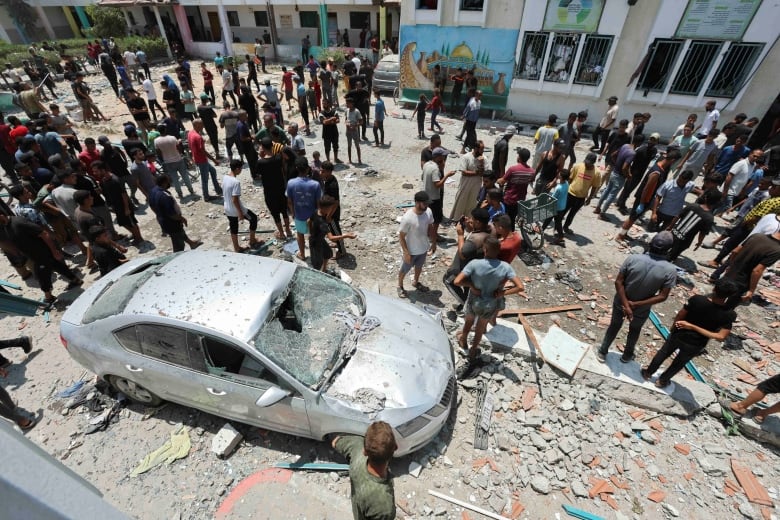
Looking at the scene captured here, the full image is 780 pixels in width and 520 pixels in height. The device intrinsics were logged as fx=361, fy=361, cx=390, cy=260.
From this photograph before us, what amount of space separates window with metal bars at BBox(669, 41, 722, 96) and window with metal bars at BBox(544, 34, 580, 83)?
11.0 feet

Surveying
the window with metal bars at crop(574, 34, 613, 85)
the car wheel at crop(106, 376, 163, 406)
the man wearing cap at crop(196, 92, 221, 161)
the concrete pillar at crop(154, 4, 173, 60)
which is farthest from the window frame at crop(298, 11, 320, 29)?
the car wheel at crop(106, 376, 163, 406)

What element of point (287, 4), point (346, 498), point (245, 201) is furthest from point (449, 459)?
point (287, 4)

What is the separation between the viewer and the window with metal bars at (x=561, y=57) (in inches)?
510

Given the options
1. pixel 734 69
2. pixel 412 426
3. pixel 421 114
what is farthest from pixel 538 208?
pixel 734 69

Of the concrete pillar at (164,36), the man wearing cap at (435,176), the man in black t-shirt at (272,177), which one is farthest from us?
the concrete pillar at (164,36)

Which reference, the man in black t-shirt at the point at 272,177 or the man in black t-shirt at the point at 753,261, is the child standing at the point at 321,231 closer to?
the man in black t-shirt at the point at 272,177

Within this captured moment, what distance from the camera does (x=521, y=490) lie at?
3.78m

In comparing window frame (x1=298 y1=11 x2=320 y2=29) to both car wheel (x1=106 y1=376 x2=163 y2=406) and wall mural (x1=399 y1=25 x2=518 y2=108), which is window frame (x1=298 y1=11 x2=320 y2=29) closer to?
wall mural (x1=399 y1=25 x2=518 y2=108)

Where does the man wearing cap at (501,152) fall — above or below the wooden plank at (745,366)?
above

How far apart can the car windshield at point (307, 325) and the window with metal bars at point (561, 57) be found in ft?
44.0

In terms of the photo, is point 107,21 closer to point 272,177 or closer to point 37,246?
point 37,246

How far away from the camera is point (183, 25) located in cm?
2720

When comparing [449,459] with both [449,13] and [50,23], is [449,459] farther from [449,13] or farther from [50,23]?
[50,23]

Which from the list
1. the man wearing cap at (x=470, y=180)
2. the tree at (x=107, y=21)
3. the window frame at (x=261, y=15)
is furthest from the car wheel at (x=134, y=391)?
the tree at (x=107, y=21)
